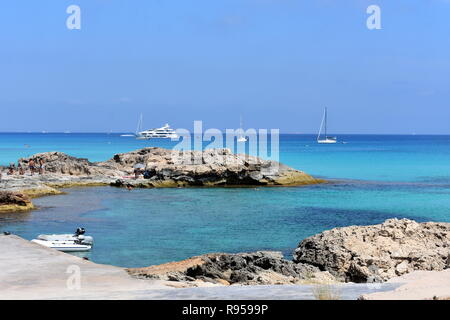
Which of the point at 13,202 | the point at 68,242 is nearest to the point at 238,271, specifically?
the point at 68,242

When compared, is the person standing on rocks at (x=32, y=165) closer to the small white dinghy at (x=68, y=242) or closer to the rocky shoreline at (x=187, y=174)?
the rocky shoreline at (x=187, y=174)

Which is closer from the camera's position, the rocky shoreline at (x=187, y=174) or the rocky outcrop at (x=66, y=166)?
the rocky shoreline at (x=187, y=174)

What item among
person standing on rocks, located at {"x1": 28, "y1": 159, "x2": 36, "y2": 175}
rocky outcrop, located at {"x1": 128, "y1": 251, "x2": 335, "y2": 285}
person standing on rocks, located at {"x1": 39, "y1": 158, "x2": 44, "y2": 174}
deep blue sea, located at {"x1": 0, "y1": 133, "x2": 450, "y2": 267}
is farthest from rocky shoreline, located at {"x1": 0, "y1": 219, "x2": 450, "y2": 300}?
person standing on rocks, located at {"x1": 28, "y1": 159, "x2": 36, "y2": 175}

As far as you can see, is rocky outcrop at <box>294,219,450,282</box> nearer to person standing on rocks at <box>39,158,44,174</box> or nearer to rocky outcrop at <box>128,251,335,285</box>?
rocky outcrop at <box>128,251,335,285</box>

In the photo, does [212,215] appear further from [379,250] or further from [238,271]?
[238,271]

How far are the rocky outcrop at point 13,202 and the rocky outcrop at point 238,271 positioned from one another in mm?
23887

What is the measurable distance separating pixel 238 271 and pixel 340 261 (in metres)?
Result: 3.48

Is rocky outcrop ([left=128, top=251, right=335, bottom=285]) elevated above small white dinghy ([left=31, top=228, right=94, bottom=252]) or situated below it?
above

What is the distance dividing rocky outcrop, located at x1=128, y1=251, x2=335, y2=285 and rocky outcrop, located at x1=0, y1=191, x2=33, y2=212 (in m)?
23.9

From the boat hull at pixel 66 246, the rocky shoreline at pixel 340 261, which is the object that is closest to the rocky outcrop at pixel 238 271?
the rocky shoreline at pixel 340 261

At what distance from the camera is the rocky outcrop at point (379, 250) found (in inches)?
639

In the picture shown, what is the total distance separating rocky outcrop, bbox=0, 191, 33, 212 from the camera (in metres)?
37.9
